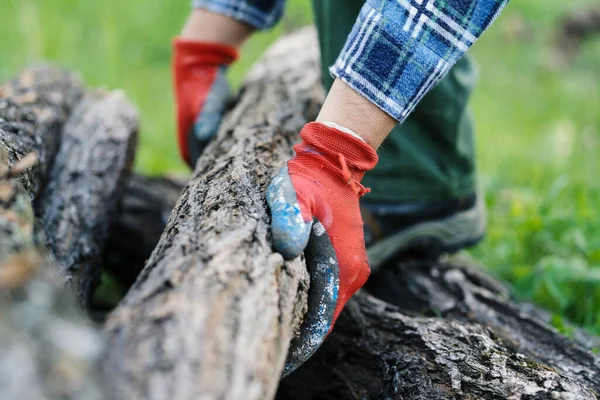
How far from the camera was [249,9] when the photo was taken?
2027 millimetres

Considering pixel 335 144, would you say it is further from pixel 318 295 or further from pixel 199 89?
pixel 199 89

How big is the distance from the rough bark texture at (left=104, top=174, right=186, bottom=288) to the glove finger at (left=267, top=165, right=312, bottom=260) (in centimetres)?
110

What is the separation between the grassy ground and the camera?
2109 mm

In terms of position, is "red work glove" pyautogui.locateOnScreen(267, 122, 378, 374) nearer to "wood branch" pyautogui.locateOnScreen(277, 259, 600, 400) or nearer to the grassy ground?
"wood branch" pyautogui.locateOnScreen(277, 259, 600, 400)

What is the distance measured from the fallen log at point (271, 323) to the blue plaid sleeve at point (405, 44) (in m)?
0.33

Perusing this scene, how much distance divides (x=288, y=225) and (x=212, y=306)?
0.26m

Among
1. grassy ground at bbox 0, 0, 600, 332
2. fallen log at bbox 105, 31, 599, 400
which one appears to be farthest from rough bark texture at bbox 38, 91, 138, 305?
grassy ground at bbox 0, 0, 600, 332

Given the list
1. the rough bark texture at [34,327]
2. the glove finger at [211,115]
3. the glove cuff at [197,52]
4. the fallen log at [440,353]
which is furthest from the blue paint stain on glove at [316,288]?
the glove cuff at [197,52]

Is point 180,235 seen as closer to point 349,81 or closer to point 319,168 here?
point 319,168

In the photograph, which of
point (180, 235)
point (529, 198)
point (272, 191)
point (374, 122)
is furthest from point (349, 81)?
point (529, 198)

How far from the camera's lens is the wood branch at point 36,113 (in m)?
1.39

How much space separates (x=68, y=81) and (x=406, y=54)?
1606 mm

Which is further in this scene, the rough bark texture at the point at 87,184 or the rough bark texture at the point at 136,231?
the rough bark texture at the point at 136,231

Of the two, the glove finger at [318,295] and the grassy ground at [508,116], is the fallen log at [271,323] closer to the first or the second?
the glove finger at [318,295]
